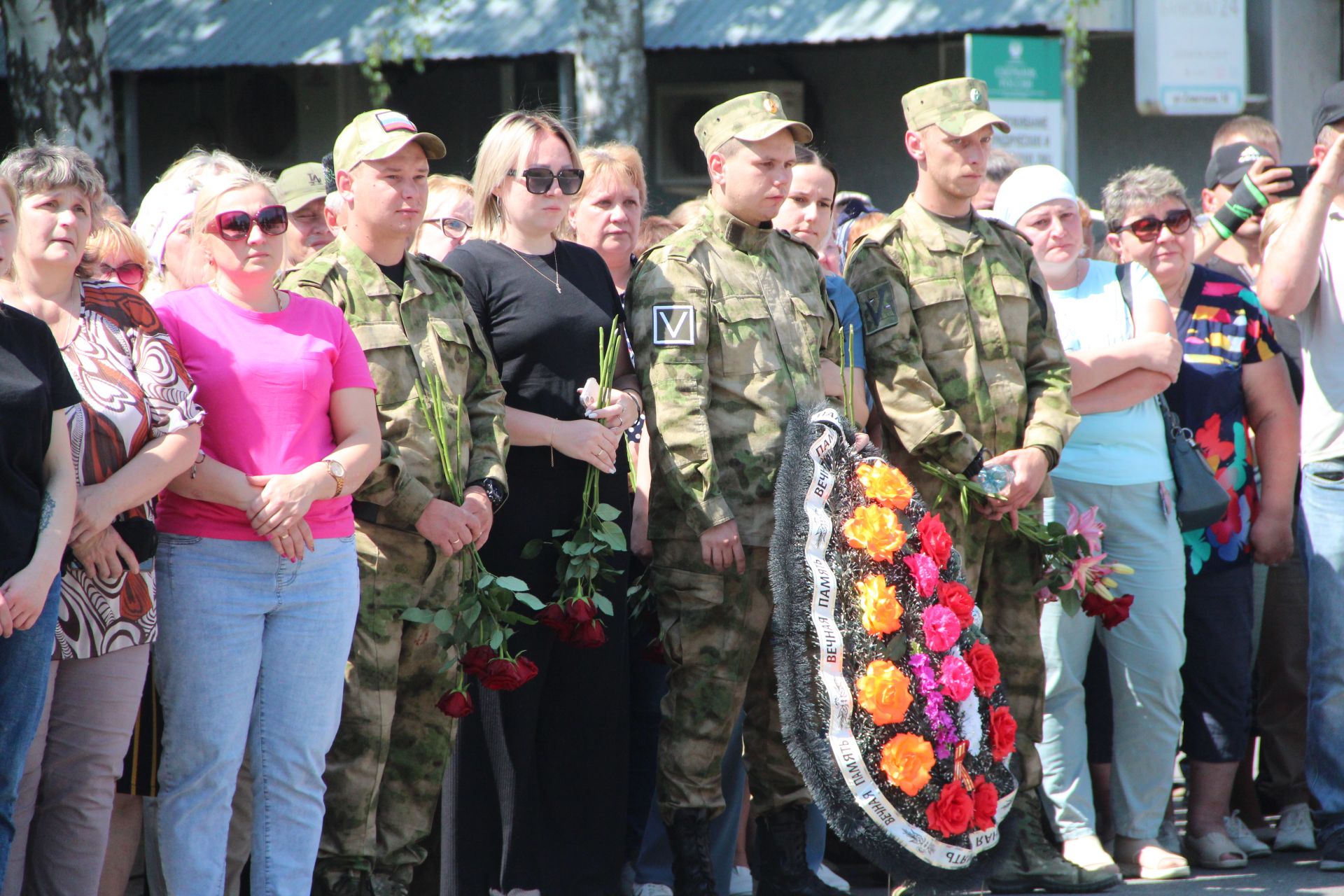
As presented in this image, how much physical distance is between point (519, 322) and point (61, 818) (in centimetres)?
178

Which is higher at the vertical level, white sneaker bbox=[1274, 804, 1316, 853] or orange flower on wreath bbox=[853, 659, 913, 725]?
orange flower on wreath bbox=[853, 659, 913, 725]

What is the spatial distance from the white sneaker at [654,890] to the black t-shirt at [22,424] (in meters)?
2.25

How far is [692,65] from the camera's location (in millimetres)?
14305

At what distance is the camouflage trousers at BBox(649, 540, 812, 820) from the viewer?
446 cm

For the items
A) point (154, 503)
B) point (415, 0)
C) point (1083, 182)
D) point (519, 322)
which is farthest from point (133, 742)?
point (1083, 182)

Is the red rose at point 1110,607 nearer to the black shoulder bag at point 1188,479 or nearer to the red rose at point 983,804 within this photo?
the black shoulder bag at point 1188,479

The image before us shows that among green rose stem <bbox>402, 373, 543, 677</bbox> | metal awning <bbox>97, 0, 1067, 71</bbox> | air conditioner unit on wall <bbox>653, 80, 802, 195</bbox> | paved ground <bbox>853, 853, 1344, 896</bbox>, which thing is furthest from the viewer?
air conditioner unit on wall <bbox>653, 80, 802, 195</bbox>

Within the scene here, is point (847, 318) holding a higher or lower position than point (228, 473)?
higher

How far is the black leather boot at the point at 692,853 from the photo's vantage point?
14.6 ft

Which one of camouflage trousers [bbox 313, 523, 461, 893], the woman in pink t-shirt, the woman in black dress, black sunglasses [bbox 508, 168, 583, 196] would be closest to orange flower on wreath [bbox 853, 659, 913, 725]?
the woman in black dress

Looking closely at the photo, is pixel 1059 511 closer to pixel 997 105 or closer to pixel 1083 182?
pixel 997 105

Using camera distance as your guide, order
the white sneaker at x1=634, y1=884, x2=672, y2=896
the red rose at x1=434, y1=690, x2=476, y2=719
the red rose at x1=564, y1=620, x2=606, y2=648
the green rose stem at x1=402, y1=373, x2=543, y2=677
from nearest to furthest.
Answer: the red rose at x1=434, y1=690, x2=476, y2=719 → the green rose stem at x1=402, y1=373, x2=543, y2=677 → the red rose at x1=564, y1=620, x2=606, y2=648 → the white sneaker at x1=634, y1=884, x2=672, y2=896

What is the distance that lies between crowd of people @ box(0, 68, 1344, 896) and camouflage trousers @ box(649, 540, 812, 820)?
14mm

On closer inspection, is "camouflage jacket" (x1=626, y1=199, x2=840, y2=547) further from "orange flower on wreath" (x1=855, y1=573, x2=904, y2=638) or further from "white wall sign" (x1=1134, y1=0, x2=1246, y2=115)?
"white wall sign" (x1=1134, y1=0, x2=1246, y2=115)
